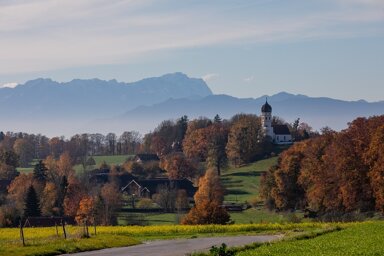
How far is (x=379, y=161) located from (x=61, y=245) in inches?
1757

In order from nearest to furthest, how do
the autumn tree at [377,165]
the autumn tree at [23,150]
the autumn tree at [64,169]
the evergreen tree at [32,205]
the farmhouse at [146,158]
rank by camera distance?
the autumn tree at [377,165], the evergreen tree at [32,205], the autumn tree at [64,169], the farmhouse at [146,158], the autumn tree at [23,150]

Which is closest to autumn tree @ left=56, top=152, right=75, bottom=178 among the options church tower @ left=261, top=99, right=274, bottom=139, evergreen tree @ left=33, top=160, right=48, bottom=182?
evergreen tree @ left=33, top=160, right=48, bottom=182

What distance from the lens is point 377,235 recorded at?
4172 cm

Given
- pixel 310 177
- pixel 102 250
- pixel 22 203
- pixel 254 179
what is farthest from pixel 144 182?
pixel 102 250

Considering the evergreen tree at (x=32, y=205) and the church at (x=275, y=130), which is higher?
the church at (x=275, y=130)

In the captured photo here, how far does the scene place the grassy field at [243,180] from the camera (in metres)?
115

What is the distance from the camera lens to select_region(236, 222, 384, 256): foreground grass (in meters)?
33.3

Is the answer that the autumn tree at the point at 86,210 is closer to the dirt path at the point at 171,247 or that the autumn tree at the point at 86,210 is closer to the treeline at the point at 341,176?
the treeline at the point at 341,176

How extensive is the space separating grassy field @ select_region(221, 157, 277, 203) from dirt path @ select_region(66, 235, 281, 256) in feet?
202

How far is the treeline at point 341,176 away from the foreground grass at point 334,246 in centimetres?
3235

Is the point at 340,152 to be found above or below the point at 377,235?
above

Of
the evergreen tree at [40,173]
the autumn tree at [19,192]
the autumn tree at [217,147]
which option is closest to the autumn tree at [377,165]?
the autumn tree at [19,192]

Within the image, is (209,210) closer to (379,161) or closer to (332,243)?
(379,161)

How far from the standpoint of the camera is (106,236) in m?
48.0
